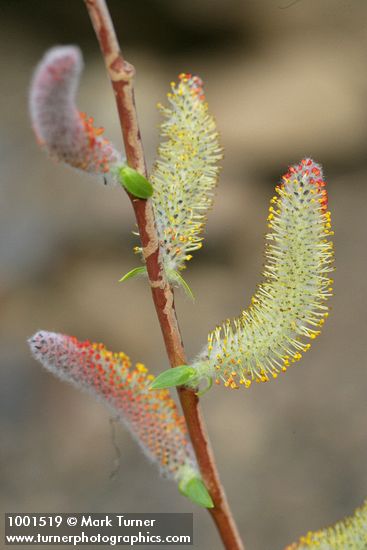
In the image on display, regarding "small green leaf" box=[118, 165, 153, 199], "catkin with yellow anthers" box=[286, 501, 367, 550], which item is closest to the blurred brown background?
"catkin with yellow anthers" box=[286, 501, 367, 550]

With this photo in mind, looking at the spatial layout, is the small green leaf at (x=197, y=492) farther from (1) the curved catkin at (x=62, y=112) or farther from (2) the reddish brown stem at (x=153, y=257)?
(1) the curved catkin at (x=62, y=112)

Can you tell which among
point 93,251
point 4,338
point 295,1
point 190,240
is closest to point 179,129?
point 190,240

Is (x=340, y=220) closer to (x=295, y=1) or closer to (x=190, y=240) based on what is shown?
(x=295, y=1)

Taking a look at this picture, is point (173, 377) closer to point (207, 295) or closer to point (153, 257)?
point (153, 257)

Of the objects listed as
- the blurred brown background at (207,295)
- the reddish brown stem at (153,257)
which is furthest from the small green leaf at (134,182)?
the blurred brown background at (207,295)

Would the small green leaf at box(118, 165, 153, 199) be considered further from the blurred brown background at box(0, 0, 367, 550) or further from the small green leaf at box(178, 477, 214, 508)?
the blurred brown background at box(0, 0, 367, 550)

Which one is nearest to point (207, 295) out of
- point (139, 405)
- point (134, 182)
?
point (139, 405)
